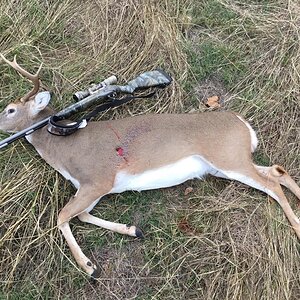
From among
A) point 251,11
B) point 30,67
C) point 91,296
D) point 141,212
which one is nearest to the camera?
point 91,296

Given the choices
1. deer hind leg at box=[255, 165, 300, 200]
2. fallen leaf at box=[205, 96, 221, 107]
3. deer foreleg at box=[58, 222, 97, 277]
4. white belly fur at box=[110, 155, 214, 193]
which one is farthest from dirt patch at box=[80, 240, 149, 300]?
fallen leaf at box=[205, 96, 221, 107]

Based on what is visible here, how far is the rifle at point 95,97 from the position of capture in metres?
5.36

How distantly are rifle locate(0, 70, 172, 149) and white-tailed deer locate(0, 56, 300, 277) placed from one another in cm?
13

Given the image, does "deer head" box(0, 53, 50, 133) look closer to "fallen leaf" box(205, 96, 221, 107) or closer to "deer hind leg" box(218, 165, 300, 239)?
"fallen leaf" box(205, 96, 221, 107)

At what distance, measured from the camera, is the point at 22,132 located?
538 cm

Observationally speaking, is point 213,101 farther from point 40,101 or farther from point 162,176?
point 40,101

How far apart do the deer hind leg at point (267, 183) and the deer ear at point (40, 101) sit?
1.71m

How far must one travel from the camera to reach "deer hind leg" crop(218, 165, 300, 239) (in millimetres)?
5296

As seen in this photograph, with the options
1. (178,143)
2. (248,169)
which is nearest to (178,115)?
(178,143)

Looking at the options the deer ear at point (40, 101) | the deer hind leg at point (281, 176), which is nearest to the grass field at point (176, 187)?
the deer hind leg at point (281, 176)

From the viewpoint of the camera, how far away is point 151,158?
5277mm

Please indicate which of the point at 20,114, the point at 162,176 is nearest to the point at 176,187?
the point at 162,176

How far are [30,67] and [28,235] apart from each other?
1.79 metres

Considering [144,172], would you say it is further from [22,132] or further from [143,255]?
[22,132]
